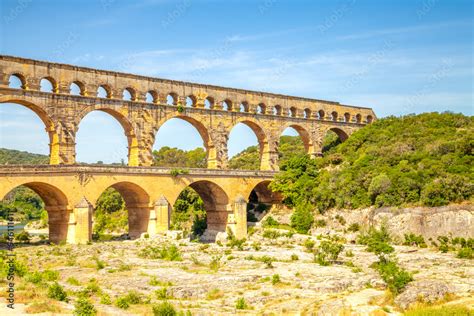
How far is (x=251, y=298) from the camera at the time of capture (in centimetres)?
2125

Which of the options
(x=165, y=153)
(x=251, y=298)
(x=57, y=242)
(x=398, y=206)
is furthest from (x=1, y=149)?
(x=251, y=298)

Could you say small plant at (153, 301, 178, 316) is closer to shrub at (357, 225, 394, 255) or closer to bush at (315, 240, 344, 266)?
bush at (315, 240, 344, 266)

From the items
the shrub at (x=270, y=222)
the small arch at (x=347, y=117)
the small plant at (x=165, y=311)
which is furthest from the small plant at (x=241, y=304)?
the small arch at (x=347, y=117)

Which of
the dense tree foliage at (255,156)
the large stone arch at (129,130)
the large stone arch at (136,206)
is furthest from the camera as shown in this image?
the dense tree foliage at (255,156)

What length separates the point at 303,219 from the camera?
42.3 meters

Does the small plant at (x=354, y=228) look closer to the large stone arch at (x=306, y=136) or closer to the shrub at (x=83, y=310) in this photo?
the large stone arch at (x=306, y=136)

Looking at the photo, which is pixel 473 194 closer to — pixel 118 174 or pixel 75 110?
pixel 118 174

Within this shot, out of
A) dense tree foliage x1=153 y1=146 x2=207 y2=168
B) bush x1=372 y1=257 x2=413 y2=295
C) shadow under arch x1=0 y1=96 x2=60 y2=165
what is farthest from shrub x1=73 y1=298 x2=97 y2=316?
dense tree foliage x1=153 y1=146 x2=207 y2=168

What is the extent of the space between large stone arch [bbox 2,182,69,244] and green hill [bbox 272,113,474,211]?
1752 cm

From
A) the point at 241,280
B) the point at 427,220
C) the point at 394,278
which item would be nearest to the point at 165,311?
the point at 241,280

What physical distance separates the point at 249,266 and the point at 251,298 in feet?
23.3

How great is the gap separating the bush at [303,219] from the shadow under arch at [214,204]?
17.1 ft

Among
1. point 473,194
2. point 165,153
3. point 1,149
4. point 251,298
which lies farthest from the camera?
point 1,149

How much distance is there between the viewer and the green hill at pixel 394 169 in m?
36.8
